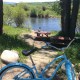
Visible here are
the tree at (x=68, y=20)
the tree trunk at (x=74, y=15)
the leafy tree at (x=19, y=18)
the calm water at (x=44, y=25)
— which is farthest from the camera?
the calm water at (x=44, y=25)

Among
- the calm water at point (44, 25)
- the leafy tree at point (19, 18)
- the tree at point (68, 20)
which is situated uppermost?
the tree at point (68, 20)

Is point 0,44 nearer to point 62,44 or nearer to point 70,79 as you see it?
point 62,44

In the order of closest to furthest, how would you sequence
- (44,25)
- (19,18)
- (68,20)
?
(68,20)
(19,18)
(44,25)

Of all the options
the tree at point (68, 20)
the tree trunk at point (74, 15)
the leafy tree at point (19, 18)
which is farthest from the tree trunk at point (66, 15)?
the leafy tree at point (19, 18)

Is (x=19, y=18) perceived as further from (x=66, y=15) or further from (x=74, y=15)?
(x=74, y=15)

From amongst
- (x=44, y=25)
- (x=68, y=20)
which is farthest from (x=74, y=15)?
(x=44, y=25)

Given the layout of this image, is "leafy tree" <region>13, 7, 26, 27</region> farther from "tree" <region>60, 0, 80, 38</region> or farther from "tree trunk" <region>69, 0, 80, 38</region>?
"tree trunk" <region>69, 0, 80, 38</region>

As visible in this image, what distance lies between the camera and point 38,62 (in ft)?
30.8

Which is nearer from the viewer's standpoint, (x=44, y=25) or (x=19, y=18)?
(x=19, y=18)

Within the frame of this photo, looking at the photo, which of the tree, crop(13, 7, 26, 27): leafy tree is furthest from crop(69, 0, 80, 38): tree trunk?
crop(13, 7, 26, 27): leafy tree

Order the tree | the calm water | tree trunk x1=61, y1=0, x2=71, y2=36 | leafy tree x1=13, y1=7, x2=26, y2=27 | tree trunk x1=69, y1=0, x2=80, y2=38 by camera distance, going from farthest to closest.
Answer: the calm water
leafy tree x1=13, y1=7, x2=26, y2=27
tree trunk x1=61, y1=0, x2=71, y2=36
the tree
tree trunk x1=69, y1=0, x2=80, y2=38

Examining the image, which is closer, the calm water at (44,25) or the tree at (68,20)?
the tree at (68,20)

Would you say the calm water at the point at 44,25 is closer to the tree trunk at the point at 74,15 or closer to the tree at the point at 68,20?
the tree at the point at 68,20

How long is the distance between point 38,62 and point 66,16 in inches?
294
